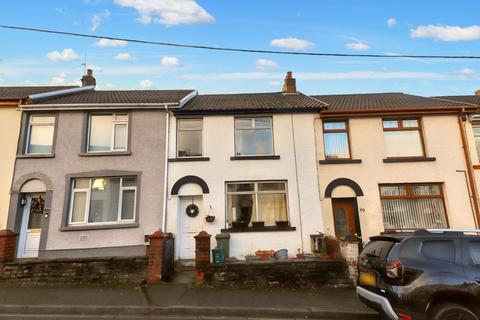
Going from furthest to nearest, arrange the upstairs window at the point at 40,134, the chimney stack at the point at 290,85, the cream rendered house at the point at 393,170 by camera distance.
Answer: the chimney stack at the point at 290,85
the upstairs window at the point at 40,134
the cream rendered house at the point at 393,170

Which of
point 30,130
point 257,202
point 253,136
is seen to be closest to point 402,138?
point 253,136

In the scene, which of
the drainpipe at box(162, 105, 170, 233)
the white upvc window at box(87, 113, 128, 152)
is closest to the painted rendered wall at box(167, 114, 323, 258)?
the drainpipe at box(162, 105, 170, 233)

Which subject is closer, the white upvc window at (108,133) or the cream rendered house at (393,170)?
the cream rendered house at (393,170)

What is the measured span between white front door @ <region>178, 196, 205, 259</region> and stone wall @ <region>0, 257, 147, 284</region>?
81.4 inches

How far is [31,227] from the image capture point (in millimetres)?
9094

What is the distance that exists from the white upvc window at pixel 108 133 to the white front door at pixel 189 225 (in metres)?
2.97

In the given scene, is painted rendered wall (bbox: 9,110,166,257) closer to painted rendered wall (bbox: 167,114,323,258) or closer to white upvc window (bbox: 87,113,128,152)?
white upvc window (bbox: 87,113,128,152)

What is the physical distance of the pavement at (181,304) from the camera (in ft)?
17.9

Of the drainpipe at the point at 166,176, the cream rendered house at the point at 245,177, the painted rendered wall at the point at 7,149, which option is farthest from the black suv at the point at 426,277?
the painted rendered wall at the point at 7,149

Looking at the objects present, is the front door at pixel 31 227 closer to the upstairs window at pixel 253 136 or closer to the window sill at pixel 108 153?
the window sill at pixel 108 153

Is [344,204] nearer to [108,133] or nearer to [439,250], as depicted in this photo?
[439,250]

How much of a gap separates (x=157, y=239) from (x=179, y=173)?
2.85 metres

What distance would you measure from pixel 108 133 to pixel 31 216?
3679 mm

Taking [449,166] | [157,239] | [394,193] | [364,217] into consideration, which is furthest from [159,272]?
[449,166]
